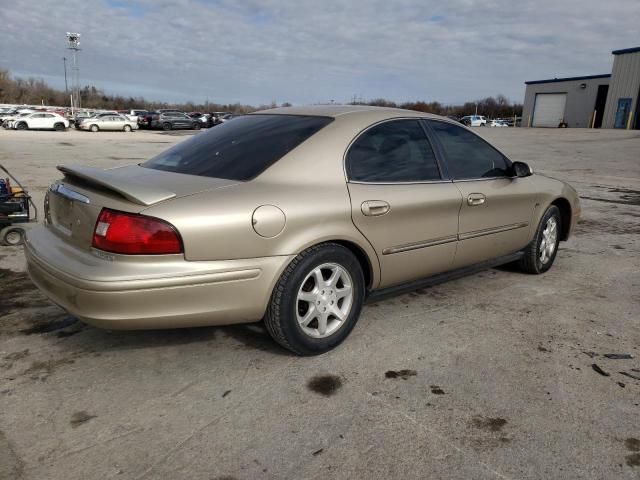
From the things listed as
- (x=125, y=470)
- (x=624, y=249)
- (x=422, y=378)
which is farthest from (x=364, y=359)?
(x=624, y=249)

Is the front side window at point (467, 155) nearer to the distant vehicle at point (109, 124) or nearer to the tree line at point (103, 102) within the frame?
the distant vehicle at point (109, 124)

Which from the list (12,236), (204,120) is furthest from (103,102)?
(12,236)

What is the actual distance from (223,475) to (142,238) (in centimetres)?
119

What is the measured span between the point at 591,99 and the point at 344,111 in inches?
1933

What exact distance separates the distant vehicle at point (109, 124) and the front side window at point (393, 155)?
37.7 meters

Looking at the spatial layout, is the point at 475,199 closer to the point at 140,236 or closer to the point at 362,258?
the point at 362,258

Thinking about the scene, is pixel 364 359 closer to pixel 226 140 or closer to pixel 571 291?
pixel 226 140

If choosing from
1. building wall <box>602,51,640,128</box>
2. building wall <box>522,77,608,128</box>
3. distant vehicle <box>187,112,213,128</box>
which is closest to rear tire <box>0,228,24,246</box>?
distant vehicle <box>187,112,213,128</box>

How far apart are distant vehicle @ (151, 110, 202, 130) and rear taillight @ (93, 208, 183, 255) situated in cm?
4311

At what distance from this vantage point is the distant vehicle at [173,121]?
1690 inches

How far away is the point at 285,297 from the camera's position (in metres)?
2.92

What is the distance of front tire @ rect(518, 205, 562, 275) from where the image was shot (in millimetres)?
4816

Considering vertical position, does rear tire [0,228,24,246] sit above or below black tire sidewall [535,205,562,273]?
below

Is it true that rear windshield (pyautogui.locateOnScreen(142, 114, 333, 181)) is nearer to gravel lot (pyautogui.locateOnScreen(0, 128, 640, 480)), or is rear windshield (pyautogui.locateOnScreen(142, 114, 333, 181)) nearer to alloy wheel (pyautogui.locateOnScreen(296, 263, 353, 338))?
alloy wheel (pyautogui.locateOnScreen(296, 263, 353, 338))
